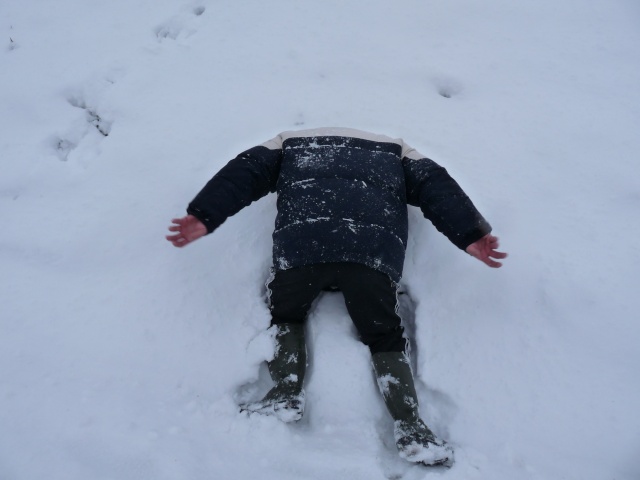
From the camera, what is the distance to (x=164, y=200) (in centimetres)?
211

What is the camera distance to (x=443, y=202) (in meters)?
1.77

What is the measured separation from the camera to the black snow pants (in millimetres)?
→ 1701

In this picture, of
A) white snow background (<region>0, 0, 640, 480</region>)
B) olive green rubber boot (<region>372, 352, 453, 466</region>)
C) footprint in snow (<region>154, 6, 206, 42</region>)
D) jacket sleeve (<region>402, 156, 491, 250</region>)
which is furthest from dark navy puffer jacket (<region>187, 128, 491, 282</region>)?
footprint in snow (<region>154, 6, 206, 42</region>)

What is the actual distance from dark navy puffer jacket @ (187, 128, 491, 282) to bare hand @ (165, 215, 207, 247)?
23 millimetres

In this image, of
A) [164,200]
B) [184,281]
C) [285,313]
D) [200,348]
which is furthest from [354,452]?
[164,200]

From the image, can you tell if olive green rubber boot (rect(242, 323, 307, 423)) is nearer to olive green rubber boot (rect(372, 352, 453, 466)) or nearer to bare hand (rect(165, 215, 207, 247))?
olive green rubber boot (rect(372, 352, 453, 466))

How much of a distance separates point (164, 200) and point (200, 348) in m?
0.76

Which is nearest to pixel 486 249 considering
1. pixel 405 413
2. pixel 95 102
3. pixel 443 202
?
pixel 443 202

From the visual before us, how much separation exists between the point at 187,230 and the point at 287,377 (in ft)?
2.20

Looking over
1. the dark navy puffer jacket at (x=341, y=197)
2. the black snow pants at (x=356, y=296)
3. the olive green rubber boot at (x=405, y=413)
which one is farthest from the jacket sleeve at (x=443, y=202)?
the olive green rubber boot at (x=405, y=413)

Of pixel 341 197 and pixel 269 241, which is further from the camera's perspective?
pixel 269 241

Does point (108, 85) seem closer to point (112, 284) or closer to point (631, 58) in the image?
point (112, 284)

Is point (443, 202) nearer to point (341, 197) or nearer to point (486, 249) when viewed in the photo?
point (486, 249)

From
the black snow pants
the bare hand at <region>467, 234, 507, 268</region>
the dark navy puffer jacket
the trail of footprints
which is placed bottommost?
the black snow pants
